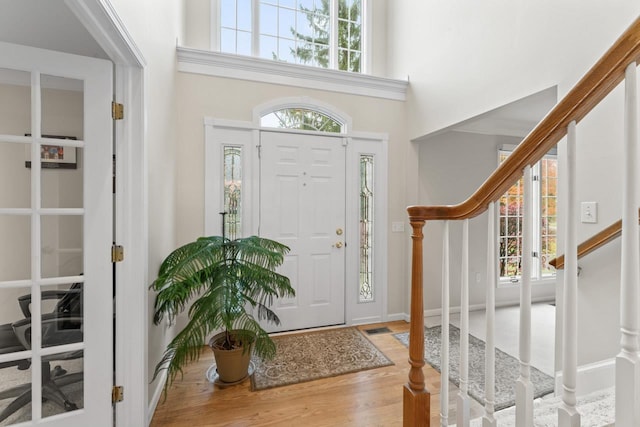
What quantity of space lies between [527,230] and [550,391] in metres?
2.05

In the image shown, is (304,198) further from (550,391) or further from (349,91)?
(550,391)

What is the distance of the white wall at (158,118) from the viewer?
1.79 metres

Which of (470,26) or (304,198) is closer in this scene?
(470,26)

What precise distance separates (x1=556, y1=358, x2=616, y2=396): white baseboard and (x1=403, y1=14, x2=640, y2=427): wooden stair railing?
1088mm

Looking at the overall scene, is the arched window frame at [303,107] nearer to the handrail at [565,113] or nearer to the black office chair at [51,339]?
the black office chair at [51,339]

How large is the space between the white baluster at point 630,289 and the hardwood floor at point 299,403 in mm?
1513

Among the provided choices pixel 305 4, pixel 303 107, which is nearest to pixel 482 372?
pixel 303 107

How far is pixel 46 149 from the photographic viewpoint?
5.03ft

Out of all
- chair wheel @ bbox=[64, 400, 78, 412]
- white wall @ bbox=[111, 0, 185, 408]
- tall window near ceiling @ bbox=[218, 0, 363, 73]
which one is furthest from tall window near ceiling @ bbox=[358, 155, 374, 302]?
chair wheel @ bbox=[64, 400, 78, 412]

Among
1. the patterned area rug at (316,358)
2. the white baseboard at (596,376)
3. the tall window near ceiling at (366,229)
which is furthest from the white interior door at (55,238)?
the white baseboard at (596,376)

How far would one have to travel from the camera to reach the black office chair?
4.82 ft

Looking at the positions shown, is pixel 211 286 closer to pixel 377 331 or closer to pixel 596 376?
pixel 377 331

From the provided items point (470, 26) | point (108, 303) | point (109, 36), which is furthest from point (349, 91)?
point (108, 303)

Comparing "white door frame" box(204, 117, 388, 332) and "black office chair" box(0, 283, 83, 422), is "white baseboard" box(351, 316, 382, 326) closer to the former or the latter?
"white door frame" box(204, 117, 388, 332)
